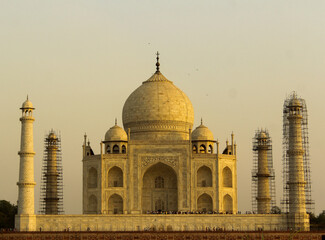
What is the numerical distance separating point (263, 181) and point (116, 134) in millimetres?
11960

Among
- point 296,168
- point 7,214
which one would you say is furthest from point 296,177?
point 7,214

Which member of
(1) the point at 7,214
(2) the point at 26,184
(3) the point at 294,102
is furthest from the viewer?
(1) the point at 7,214

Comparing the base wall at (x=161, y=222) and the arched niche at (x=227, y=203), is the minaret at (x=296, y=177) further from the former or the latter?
the arched niche at (x=227, y=203)

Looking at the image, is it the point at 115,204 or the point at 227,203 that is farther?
the point at 227,203

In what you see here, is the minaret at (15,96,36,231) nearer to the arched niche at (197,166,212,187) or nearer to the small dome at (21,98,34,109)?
the small dome at (21,98,34,109)

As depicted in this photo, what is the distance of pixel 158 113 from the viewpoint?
177ft

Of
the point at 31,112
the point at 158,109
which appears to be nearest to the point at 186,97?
the point at 158,109

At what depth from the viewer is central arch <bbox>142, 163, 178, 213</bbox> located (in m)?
51.1

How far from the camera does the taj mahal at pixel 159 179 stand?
151 feet

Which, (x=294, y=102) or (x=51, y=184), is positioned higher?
(x=294, y=102)

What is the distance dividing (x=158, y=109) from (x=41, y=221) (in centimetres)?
1327

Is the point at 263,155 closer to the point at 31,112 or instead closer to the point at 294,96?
the point at 294,96

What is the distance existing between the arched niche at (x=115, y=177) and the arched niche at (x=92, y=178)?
46.9 inches

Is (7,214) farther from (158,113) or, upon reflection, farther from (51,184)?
(158,113)
